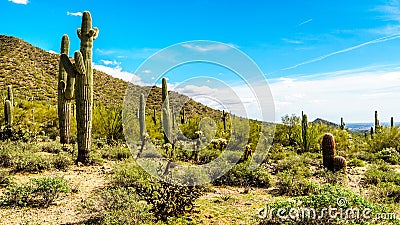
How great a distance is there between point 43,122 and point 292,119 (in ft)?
48.1

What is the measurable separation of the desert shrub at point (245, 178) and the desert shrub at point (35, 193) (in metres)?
4.06

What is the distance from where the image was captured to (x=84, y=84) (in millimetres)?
10617

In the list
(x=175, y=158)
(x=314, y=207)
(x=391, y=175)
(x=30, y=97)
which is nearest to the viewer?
(x=314, y=207)

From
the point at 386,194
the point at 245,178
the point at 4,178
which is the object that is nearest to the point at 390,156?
the point at 386,194

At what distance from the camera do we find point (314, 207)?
490 cm

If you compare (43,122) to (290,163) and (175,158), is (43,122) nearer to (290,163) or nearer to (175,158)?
(175,158)

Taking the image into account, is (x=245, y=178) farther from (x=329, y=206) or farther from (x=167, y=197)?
(x=329, y=206)

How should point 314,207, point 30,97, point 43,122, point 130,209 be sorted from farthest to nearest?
point 30,97 < point 43,122 < point 130,209 < point 314,207

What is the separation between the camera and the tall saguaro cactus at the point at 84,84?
10.5m

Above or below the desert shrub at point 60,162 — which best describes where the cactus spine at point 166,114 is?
above

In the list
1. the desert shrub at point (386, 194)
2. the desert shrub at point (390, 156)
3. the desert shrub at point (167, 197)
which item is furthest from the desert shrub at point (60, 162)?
the desert shrub at point (390, 156)

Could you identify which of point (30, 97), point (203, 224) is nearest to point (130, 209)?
point (203, 224)

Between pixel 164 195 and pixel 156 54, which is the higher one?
pixel 156 54

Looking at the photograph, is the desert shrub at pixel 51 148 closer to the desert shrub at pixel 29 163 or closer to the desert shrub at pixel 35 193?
the desert shrub at pixel 29 163
